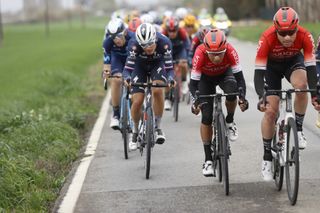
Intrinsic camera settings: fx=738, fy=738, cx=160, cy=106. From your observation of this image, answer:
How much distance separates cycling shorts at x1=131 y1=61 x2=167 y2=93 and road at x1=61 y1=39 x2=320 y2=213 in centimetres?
106

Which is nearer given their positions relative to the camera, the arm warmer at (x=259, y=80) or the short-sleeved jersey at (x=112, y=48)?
the arm warmer at (x=259, y=80)

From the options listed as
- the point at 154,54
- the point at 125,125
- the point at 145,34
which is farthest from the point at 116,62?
the point at 145,34

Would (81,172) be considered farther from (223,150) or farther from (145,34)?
(223,150)

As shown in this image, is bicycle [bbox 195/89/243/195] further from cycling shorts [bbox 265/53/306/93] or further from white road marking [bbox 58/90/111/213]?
white road marking [bbox 58/90/111/213]

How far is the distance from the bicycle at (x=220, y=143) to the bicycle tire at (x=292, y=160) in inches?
24.9

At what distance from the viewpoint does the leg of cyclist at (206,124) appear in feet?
26.3

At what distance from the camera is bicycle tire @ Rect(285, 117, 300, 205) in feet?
22.7

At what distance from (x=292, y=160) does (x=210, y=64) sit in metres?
1.57

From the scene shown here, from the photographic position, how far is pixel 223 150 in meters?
7.59

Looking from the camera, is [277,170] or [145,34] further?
[145,34]

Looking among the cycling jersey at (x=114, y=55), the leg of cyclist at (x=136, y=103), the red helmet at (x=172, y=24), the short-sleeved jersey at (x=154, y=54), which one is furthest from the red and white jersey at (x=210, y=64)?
the red helmet at (x=172, y=24)

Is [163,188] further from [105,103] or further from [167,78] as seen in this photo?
[105,103]

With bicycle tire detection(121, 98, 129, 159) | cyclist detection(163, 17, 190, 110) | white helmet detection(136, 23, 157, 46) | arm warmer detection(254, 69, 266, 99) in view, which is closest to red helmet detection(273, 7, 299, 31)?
arm warmer detection(254, 69, 266, 99)

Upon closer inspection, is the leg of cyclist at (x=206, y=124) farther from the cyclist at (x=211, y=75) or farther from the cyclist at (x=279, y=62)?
the cyclist at (x=279, y=62)
